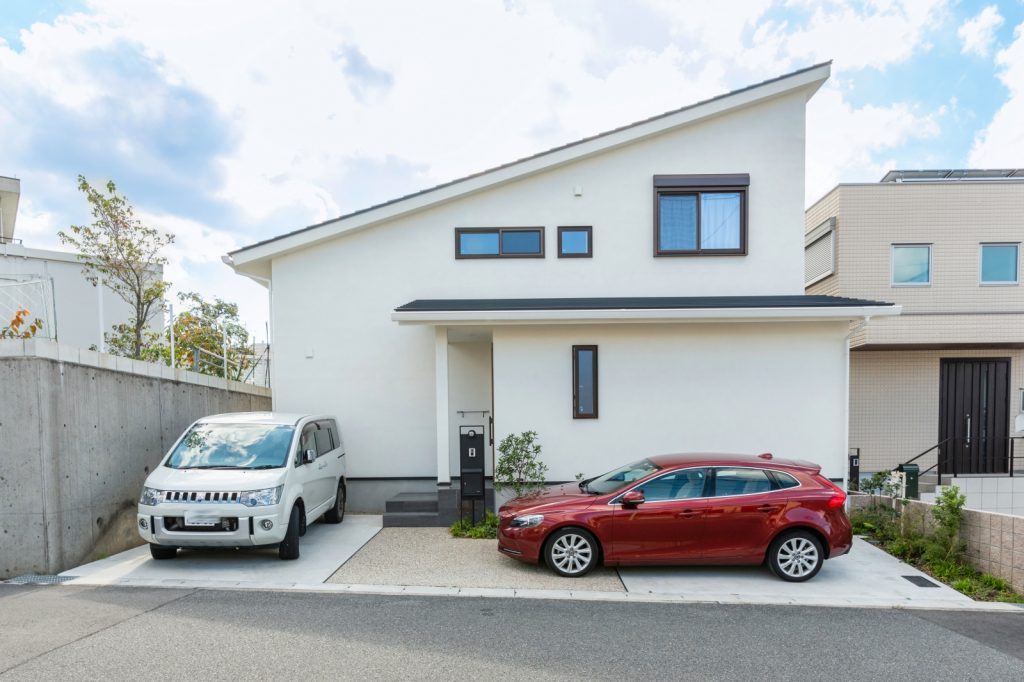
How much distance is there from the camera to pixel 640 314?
7.84 m

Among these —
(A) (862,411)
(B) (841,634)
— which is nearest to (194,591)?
(B) (841,634)

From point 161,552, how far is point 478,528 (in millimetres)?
4031

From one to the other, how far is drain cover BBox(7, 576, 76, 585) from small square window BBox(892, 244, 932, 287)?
15.0 m

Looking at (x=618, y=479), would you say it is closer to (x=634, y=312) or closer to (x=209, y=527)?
(x=634, y=312)

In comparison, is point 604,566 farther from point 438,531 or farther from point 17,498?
point 17,498

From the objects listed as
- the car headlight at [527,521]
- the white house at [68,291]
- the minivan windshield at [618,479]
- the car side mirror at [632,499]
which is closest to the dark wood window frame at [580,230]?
the minivan windshield at [618,479]

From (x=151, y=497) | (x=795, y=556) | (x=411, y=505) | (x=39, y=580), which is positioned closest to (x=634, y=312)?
(x=795, y=556)

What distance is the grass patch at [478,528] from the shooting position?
747 cm

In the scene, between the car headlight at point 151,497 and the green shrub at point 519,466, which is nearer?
the car headlight at point 151,497

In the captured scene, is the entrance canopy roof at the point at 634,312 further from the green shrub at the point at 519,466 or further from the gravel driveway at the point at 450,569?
the gravel driveway at the point at 450,569

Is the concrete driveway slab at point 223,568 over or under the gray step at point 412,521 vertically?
over

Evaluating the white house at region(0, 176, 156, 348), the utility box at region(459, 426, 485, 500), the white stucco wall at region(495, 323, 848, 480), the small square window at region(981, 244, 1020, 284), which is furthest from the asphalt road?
the white house at region(0, 176, 156, 348)

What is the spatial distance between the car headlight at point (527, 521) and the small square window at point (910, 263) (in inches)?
404

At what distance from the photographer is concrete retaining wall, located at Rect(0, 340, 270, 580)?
19.0ft
